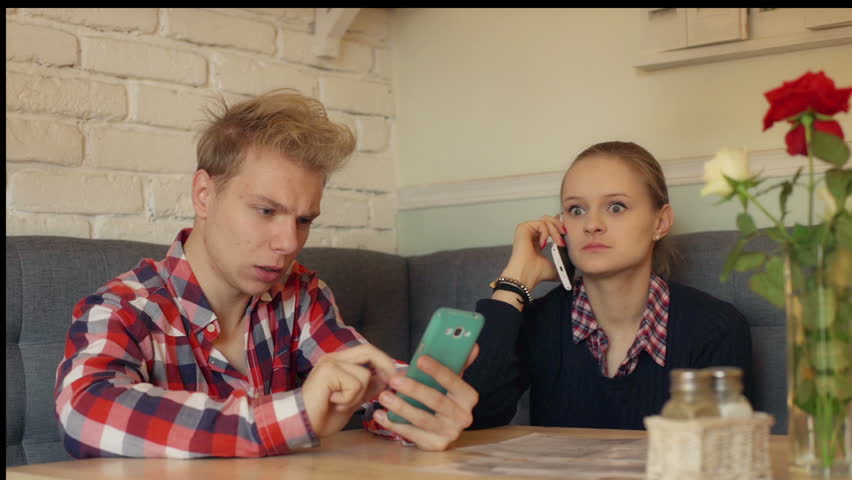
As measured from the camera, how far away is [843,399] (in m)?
0.91

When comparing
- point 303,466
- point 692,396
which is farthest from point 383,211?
point 692,396

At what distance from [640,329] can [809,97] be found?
36.7 inches

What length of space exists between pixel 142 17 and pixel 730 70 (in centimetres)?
132

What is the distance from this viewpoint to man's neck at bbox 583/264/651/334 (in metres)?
1.87

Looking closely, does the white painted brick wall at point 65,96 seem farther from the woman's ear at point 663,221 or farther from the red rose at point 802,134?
the red rose at point 802,134

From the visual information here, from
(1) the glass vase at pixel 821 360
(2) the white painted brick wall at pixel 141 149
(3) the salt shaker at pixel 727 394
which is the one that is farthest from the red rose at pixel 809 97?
(2) the white painted brick wall at pixel 141 149

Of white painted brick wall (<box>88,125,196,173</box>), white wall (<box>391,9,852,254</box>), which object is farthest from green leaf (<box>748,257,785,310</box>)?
white painted brick wall (<box>88,125,196,173</box>)

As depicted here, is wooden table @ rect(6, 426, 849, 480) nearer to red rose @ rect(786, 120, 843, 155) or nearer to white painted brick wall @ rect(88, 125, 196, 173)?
red rose @ rect(786, 120, 843, 155)

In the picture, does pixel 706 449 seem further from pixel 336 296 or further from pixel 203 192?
pixel 336 296

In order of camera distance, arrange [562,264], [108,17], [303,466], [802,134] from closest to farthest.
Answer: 1. [802,134]
2. [303,466]
3. [562,264]
4. [108,17]

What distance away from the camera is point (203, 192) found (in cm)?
159

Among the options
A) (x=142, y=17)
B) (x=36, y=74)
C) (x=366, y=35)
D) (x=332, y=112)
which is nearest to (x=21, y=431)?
(x=36, y=74)

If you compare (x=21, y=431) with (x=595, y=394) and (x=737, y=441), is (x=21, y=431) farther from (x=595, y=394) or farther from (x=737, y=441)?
(x=737, y=441)

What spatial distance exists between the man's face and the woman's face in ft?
1.89
